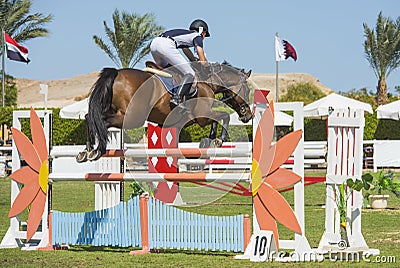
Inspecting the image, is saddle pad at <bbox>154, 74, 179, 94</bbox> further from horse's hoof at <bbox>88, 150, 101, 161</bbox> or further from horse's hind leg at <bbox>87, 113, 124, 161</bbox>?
horse's hoof at <bbox>88, 150, 101, 161</bbox>

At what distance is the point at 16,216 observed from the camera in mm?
7812

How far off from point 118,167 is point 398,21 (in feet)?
90.6

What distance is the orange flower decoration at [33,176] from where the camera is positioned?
24.8 feet

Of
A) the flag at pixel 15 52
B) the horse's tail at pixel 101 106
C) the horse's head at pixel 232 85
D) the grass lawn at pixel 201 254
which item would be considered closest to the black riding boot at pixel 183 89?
the horse's head at pixel 232 85

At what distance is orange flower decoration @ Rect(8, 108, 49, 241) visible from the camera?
7.55m

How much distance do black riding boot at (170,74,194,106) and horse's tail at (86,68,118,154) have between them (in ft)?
2.17

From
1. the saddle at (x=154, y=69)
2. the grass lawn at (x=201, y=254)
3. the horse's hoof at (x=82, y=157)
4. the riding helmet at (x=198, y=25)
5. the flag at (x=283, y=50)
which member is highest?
the flag at (x=283, y=50)

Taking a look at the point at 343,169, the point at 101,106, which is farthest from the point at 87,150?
the point at 343,169

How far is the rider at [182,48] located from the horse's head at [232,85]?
258 millimetres

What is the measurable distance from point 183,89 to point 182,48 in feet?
1.85

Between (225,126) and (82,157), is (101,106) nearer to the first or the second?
(82,157)

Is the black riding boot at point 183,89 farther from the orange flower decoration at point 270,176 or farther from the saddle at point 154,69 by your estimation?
the orange flower decoration at point 270,176

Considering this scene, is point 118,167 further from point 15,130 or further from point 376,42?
point 376,42

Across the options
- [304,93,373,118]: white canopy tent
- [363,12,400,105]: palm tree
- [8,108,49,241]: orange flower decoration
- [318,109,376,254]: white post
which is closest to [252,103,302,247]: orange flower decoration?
[318,109,376,254]: white post
